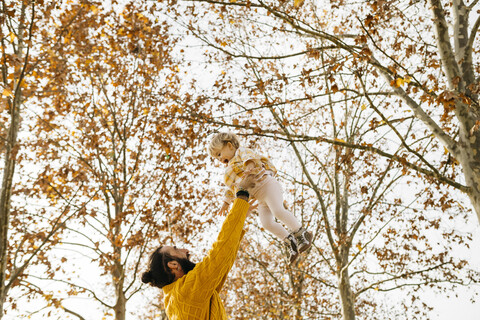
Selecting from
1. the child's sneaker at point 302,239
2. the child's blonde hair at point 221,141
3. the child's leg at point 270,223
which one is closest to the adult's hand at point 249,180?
the child's blonde hair at point 221,141

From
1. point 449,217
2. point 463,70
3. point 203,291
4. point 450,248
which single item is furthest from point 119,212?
point 450,248

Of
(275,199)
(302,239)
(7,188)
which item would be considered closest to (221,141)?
(275,199)

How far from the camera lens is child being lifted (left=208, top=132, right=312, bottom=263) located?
12.3 feet

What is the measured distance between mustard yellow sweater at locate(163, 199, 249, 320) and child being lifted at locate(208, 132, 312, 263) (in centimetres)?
105

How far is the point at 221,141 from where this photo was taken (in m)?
3.93

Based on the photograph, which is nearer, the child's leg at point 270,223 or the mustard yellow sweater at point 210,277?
the mustard yellow sweater at point 210,277

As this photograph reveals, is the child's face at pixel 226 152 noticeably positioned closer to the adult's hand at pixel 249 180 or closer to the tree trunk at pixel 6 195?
the adult's hand at pixel 249 180

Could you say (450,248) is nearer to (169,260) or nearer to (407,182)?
(407,182)

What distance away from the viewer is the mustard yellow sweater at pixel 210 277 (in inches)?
104

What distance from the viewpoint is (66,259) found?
11242 mm

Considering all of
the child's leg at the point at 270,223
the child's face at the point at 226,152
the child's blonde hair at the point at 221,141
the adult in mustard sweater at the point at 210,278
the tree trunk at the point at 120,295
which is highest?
the tree trunk at the point at 120,295

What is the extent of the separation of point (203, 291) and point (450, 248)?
41.2 ft

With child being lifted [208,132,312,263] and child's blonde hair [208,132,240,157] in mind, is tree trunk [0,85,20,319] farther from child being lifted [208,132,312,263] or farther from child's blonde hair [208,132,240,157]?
child being lifted [208,132,312,263]

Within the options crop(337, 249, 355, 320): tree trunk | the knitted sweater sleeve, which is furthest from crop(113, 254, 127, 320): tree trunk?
the knitted sweater sleeve
